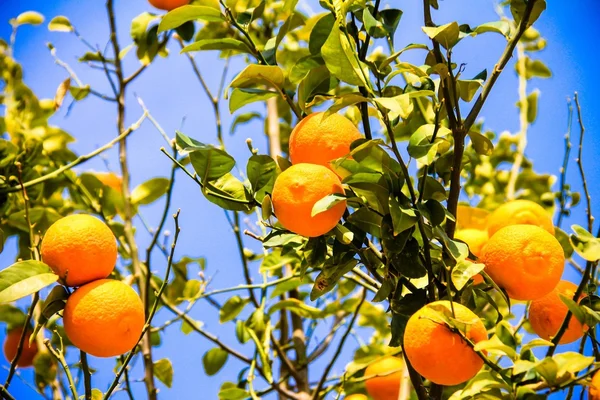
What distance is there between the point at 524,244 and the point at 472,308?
0.10 metres

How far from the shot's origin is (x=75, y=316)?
2.33 feet

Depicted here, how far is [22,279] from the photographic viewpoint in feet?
2.29

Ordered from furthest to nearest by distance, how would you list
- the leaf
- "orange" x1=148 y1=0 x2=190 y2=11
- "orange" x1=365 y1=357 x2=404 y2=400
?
"orange" x1=148 y1=0 x2=190 y2=11, "orange" x1=365 y1=357 x2=404 y2=400, the leaf

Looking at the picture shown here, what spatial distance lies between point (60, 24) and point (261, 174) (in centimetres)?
89

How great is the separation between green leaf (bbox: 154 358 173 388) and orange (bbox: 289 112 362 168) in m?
0.65

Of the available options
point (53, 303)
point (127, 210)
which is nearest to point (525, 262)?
point (53, 303)

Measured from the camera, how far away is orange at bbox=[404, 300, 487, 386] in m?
0.60

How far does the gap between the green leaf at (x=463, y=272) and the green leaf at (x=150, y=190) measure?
81 cm

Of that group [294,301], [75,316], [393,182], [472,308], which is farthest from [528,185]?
[75,316]

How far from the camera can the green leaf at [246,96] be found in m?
0.74

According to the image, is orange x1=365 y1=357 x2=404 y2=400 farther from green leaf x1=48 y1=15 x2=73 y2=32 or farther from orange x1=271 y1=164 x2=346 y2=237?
green leaf x1=48 y1=15 x2=73 y2=32

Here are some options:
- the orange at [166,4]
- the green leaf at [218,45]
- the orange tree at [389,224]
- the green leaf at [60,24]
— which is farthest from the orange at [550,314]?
the green leaf at [60,24]

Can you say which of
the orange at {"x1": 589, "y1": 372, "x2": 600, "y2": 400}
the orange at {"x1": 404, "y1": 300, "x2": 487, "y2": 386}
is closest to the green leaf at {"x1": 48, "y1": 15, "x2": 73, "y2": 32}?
the orange at {"x1": 404, "y1": 300, "x2": 487, "y2": 386}

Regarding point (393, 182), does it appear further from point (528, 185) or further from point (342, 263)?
point (528, 185)
